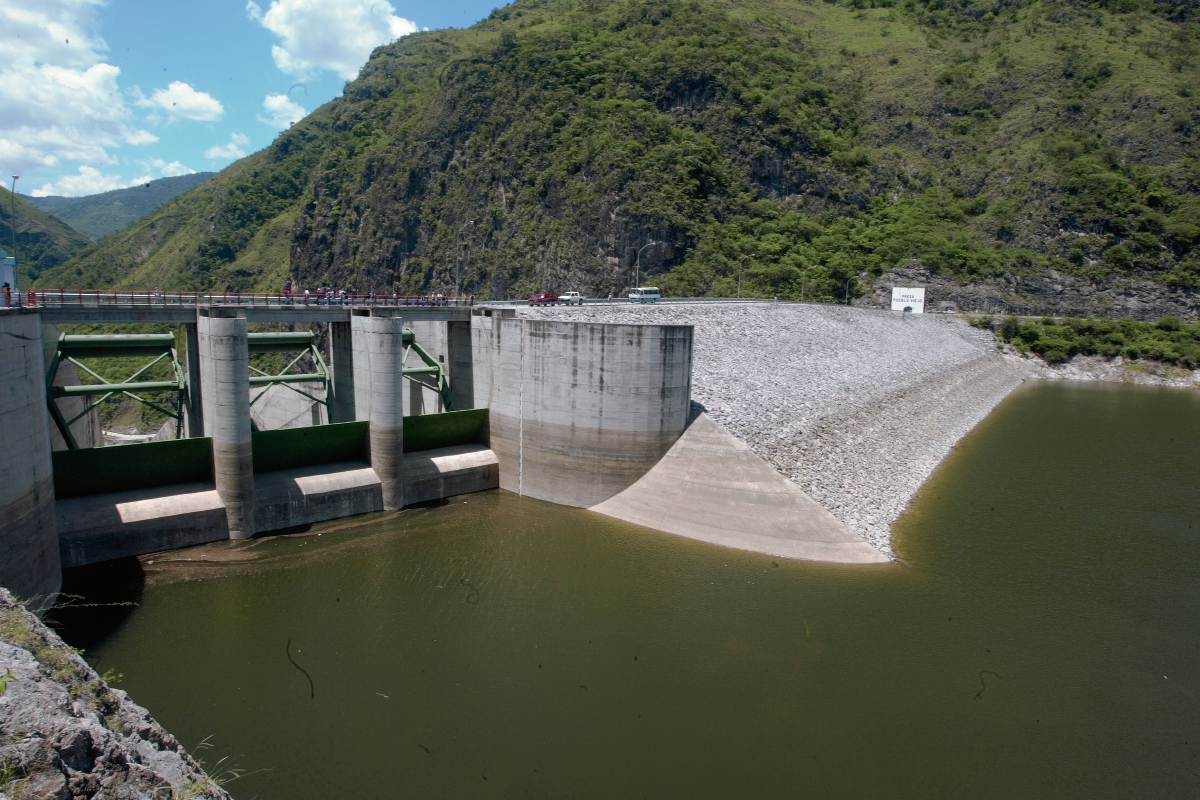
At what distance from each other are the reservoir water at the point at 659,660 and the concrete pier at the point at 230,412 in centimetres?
126

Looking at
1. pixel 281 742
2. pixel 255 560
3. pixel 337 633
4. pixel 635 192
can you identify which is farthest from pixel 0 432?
pixel 635 192

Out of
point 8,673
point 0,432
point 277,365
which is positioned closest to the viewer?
point 8,673

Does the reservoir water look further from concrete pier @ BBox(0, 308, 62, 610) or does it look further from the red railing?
the red railing

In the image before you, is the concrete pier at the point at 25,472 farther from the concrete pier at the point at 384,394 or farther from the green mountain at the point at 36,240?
the green mountain at the point at 36,240

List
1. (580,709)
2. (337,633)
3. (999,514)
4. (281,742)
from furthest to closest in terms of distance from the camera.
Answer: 1. (999,514)
2. (337,633)
3. (580,709)
4. (281,742)

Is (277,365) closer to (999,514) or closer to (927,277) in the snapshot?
(927,277)

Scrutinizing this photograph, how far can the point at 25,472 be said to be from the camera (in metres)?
14.4

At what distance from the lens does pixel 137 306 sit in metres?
19.3

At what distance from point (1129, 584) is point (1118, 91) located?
8965cm

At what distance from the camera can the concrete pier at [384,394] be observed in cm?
2161

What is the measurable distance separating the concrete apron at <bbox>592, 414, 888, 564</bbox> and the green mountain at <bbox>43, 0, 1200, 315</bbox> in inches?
1612

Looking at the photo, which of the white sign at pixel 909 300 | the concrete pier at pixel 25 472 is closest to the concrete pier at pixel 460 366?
the concrete pier at pixel 25 472

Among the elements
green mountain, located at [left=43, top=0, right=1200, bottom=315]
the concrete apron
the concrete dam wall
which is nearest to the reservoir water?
the concrete apron

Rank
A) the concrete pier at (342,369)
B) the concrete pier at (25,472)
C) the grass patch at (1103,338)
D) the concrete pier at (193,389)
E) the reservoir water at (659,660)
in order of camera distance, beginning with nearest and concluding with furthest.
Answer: the reservoir water at (659,660) < the concrete pier at (25,472) < the concrete pier at (193,389) < the concrete pier at (342,369) < the grass patch at (1103,338)
